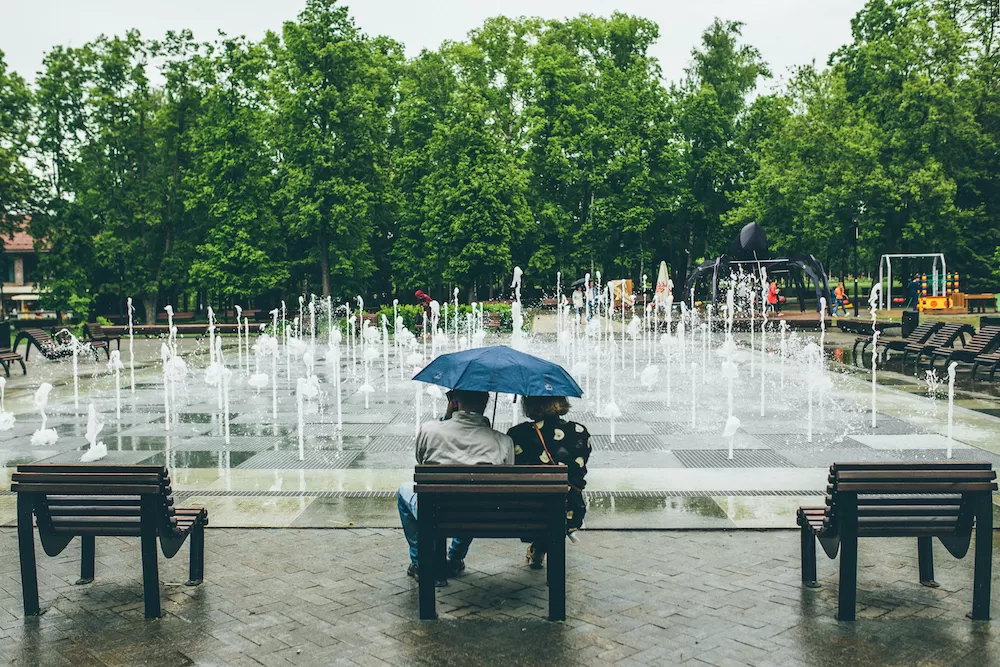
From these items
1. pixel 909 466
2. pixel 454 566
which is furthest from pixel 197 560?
pixel 909 466

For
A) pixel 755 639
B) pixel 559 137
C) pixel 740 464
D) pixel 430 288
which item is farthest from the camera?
pixel 430 288

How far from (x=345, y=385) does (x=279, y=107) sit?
2931 cm

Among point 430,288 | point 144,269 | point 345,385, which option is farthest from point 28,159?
point 345,385

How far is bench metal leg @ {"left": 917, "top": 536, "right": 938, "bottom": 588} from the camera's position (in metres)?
5.26

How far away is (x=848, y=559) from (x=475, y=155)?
1559 inches

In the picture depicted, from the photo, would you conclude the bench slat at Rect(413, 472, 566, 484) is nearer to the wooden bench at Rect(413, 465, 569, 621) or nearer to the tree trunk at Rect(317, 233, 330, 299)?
the wooden bench at Rect(413, 465, 569, 621)

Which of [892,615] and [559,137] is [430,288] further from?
[892,615]

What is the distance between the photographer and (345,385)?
617 inches

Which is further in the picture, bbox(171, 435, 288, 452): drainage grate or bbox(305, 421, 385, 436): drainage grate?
bbox(305, 421, 385, 436): drainage grate

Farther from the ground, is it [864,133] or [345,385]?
[864,133]

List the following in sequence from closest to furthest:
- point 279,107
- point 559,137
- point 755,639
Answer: point 755,639 → point 279,107 → point 559,137

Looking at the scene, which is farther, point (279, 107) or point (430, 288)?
point (430, 288)

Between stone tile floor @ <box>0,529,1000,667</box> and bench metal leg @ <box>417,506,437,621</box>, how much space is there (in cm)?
10

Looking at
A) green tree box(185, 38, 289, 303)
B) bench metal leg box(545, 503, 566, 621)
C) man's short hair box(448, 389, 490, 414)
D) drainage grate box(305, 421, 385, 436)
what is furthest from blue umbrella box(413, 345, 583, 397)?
green tree box(185, 38, 289, 303)
